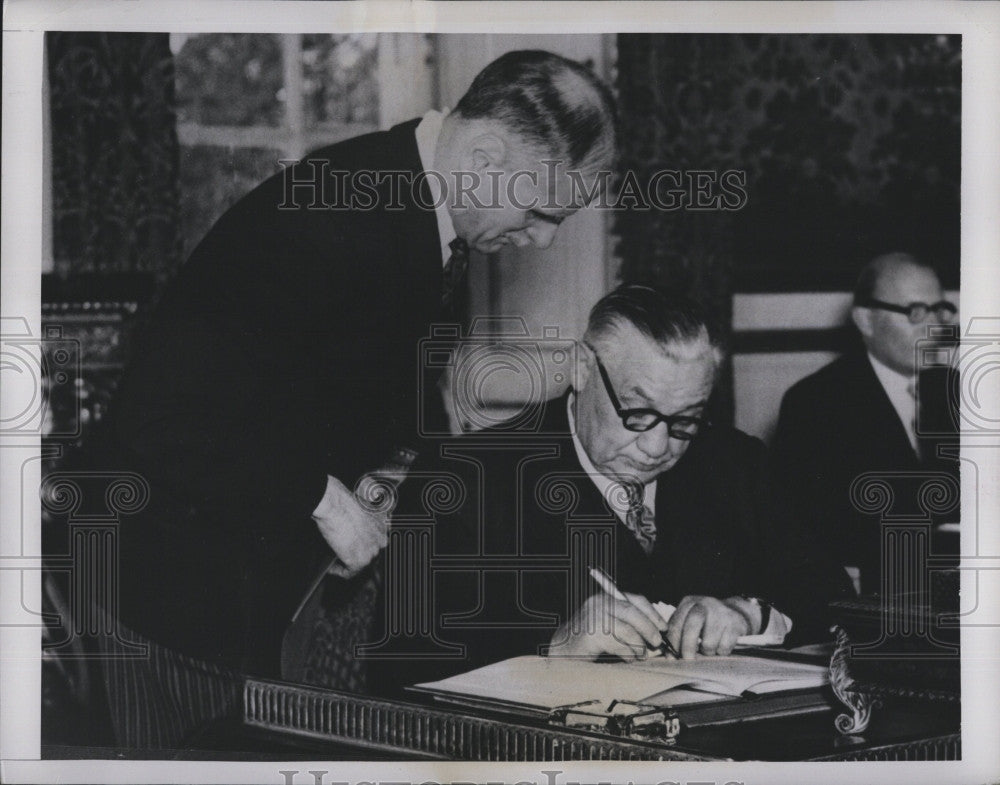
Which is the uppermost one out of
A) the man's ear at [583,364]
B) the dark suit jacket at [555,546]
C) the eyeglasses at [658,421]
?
the man's ear at [583,364]

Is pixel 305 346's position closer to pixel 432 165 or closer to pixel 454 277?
pixel 454 277

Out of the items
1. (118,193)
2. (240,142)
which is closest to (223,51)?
(240,142)

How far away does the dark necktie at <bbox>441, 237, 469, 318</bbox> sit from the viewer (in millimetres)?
2654

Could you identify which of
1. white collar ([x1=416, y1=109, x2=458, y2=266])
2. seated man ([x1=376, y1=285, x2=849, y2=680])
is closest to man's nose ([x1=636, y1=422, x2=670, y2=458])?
seated man ([x1=376, y1=285, x2=849, y2=680])

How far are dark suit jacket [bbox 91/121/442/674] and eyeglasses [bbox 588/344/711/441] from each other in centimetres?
46

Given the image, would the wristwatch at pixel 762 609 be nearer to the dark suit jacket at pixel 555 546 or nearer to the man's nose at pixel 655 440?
the dark suit jacket at pixel 555 546

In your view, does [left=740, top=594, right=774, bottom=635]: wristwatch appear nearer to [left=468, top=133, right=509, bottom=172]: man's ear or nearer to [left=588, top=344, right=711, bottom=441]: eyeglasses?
[left=588, top=344, right=711, bottom=441]: eyeglasses

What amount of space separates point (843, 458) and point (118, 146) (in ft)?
5.73

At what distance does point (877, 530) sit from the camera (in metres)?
2.69

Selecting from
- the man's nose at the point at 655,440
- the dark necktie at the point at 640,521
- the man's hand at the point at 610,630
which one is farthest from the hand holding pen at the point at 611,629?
the man's nose at the point at 655,440

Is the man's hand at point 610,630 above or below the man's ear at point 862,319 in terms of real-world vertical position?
below

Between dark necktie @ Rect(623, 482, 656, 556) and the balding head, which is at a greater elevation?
the balding head

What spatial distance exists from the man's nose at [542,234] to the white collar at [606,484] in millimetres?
345

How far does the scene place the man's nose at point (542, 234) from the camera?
2656 millimetres
